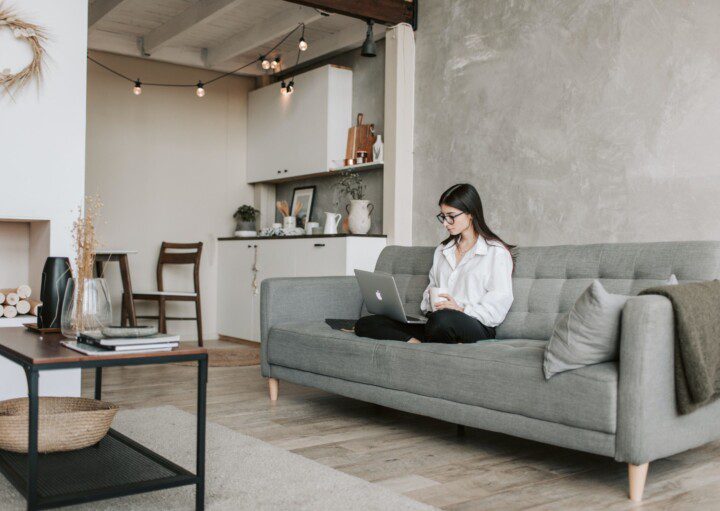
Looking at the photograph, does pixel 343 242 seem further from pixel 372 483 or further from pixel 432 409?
pixel 372 483

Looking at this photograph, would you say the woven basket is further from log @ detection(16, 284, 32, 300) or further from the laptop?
log @ detection(16, 284, 32, 300)

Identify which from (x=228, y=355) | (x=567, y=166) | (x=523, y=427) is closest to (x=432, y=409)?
(x=523, y=427)

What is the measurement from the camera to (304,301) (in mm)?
3951

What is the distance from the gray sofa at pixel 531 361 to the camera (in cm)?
235

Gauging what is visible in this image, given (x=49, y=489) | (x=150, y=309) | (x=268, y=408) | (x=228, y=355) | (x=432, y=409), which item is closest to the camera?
(x=49, y=489)

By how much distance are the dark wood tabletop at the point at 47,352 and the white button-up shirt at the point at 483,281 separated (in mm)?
1526

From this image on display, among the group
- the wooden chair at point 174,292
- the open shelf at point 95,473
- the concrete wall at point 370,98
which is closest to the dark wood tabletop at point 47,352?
the open shelf at point 95,473

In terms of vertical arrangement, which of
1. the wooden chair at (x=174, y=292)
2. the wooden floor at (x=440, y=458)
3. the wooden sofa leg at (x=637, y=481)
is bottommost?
the wooden floor at (x=440, y=458)

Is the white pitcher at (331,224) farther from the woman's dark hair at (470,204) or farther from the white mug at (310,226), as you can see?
the woman's dark hair at (470,204)

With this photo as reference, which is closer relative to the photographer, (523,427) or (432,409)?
(523,427)

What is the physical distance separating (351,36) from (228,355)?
8.61 ft

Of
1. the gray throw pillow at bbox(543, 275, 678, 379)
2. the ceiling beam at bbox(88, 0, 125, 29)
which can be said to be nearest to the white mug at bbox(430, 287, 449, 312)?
the gray throw pillow at bbox(543, 275, 678, 379)

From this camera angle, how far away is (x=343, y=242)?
17.5 feet

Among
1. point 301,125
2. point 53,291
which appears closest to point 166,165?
point 301,125
